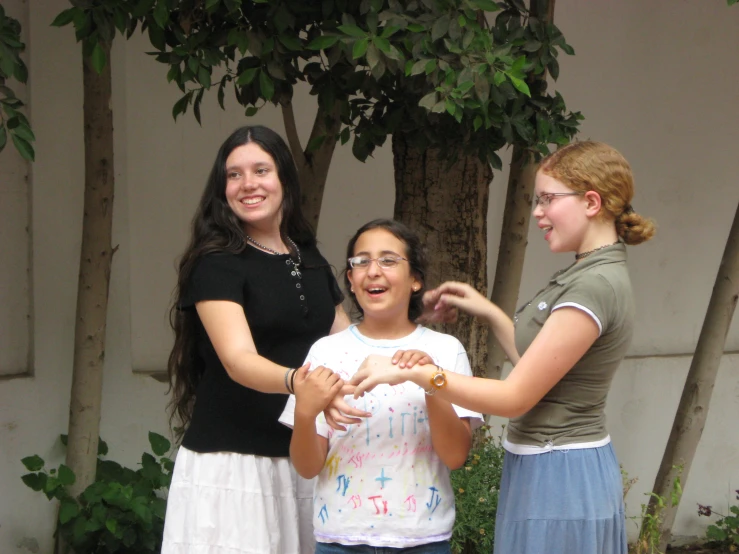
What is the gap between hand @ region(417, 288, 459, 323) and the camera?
2.78 metres

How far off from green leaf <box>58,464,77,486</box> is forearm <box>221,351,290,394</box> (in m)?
2.18

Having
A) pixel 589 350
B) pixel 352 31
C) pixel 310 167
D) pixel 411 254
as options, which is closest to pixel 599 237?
pixel 589 350

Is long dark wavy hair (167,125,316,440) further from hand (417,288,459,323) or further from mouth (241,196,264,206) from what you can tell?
hand (417,288,459,323)

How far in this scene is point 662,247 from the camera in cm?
605

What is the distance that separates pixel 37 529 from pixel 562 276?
3.38m

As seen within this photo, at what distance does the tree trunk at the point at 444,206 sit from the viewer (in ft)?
13.3

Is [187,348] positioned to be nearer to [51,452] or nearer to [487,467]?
[487,467]

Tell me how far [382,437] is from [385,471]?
86 mm

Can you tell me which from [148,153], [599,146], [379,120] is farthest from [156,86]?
[599,146]

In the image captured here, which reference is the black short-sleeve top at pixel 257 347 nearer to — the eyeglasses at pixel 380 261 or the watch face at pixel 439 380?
the eyeglasses at pixel 380 261

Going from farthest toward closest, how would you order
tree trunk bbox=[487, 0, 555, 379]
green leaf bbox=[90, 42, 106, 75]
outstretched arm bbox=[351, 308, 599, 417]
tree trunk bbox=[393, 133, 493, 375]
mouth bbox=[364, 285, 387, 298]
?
tree trunk bbox=[487, 0, 555, 379] < tree trunk bbox=[393, 133, 493, 375] < green leaf bbox=[90, 42, 106, 75] < mouth bbox=[364, 285, 387, 298] < outstretched arm bbox=[351, 308, 599, 417]

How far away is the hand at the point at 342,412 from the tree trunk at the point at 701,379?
124 inches

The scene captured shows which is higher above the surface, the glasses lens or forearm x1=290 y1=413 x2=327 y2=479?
the glasses lens

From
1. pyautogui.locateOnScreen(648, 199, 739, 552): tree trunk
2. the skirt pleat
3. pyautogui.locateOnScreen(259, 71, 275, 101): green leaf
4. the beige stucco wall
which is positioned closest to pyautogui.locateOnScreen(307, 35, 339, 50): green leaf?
pyautogui.locateOnScreen(259, 71, 275, 101): green leaf
